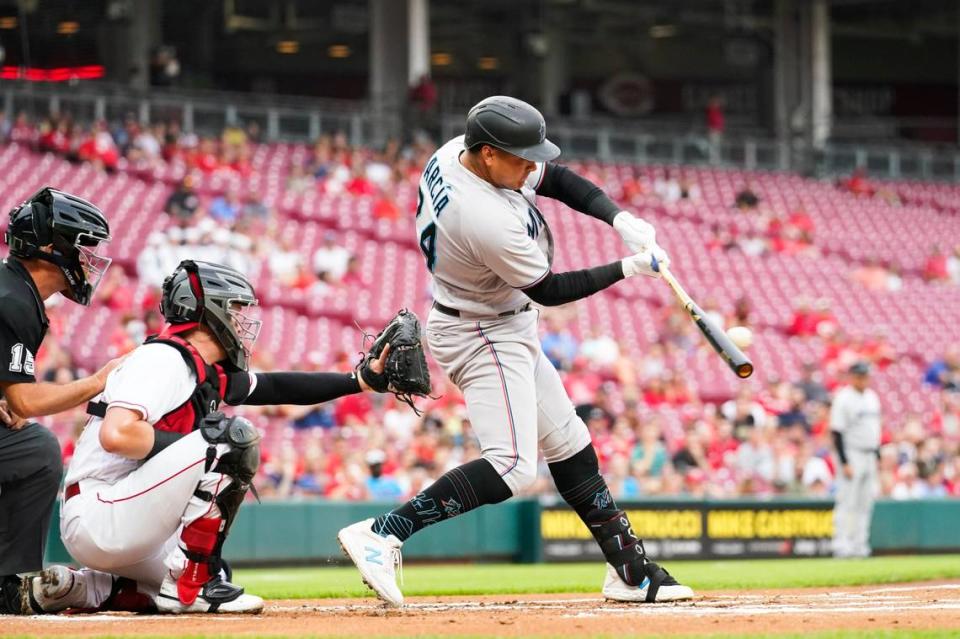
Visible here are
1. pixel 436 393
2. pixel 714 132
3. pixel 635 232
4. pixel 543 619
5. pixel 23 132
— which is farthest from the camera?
pixel 714 132

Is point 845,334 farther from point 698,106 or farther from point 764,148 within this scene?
point 698,106

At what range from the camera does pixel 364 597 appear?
6645mm

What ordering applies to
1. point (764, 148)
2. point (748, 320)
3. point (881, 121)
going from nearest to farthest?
1. point (748, 320)
2. point (764, 148)
3. point (881, 121)

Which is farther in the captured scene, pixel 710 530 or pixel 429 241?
pixel 710 530

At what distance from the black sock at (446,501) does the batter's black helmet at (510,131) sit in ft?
3.74

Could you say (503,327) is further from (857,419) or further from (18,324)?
(857,419)

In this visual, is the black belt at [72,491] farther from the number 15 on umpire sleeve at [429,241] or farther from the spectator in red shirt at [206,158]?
the spectator in red shirt at [206,158]

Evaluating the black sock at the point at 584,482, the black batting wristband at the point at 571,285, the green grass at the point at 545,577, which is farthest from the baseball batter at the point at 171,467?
the green grass at the point at 545,577

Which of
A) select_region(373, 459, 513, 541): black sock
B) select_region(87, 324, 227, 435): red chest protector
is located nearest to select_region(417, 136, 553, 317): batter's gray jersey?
select_region(373, 459, 513, 541): black sock

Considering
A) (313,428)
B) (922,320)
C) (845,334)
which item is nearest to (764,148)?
(922,320)

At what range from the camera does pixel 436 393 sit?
13633 mm

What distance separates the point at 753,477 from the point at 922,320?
8.43 meters

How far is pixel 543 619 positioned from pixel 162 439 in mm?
1433

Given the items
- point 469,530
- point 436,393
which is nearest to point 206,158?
point 436,393
